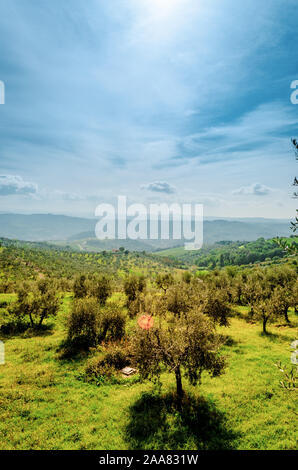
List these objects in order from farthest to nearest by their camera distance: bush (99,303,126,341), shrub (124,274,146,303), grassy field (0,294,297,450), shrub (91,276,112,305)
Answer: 1. shrub (124,274,146,303)
2. shrub (91,276,112,305)
3. bush (99,303,126,341)
4. grassy field (0,294,297,450)

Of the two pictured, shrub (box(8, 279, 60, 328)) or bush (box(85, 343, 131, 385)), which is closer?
bush (box(85, 343, 131, 385))

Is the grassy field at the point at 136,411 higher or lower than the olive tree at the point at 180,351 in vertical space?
lower

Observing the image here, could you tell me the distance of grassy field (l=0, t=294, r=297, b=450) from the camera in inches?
528

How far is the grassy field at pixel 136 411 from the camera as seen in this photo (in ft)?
44.0

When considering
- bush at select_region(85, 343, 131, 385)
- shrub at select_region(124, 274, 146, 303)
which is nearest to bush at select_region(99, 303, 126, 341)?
bush at select_region(85, 343, 131, 385)

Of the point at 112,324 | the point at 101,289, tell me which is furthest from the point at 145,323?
the point at 101,289

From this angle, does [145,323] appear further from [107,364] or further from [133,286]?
[133,286]

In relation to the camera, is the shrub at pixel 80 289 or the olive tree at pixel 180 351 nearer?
the olive tree at pixel 180 351

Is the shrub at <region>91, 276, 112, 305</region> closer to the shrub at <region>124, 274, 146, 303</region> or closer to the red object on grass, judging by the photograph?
the shrub at <region>124, 274, 146, 303</region>

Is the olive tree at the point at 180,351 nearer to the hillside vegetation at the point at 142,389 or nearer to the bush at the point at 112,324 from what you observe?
the hillside vegetation at the point at 142,389

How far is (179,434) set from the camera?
13852mm

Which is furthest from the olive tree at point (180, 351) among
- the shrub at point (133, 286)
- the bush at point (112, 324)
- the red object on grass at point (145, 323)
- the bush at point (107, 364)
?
the shrub at point (133, 286)
